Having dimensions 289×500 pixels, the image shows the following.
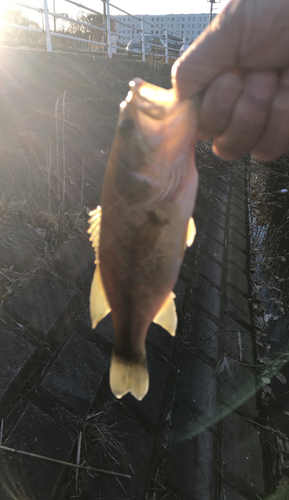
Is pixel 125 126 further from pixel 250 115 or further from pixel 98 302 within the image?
pixel 98 302

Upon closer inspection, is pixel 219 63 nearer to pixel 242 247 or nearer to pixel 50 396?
pixel 50 396

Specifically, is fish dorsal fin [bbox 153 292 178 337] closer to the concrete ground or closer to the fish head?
the fish head

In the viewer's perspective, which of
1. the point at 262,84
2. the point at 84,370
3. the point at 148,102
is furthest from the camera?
the point at 84,370

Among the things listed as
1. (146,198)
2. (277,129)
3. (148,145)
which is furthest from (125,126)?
(277,129)

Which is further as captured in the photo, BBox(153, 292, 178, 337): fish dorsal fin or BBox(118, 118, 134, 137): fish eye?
BBox(153, 292, 178, 337): fish dorsal fin

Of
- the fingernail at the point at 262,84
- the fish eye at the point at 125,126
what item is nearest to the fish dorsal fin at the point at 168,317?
the fish eye at the point at 125,126

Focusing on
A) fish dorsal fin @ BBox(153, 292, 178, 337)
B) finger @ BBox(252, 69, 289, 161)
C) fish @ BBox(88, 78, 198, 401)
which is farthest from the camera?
fish dorsal fin @ BBox(153, 292, 178, 337)

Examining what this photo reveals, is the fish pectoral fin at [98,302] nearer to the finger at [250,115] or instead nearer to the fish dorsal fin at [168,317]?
the fish dorsal fin at [168,317]

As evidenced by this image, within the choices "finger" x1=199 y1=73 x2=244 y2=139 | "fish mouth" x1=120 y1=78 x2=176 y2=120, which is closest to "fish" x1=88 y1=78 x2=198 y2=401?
"fish mouth" x1=120 y1=78 x2=176 y2=120
